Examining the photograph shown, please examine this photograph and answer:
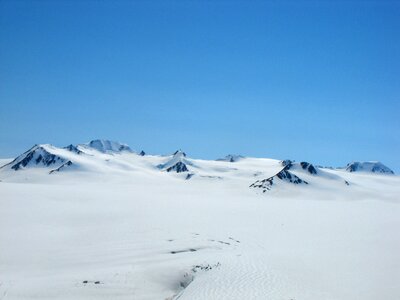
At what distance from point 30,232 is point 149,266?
1305 cm

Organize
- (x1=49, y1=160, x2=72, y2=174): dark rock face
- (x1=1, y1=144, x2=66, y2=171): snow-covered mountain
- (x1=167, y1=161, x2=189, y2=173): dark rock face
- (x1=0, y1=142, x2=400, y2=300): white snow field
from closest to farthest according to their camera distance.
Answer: (x1=0, y1=142, x2=400, y2=300): white snow field, (x1=49, y1=160, x2=72, y2=174): dark rock face, (x1=1, y1=144, x2=66, y2=171): snow-covered mountain, (x1=167, y1=161, x2=189, y2=173): dark rock face

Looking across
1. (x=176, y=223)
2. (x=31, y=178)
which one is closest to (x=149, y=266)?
(x=176, y=223)

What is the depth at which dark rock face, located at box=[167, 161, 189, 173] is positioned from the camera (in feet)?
619

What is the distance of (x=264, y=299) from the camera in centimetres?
1869

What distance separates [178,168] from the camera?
191000 mm

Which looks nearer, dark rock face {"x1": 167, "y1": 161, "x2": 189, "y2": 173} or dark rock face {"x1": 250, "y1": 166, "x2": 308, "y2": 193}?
dark rock face {"x1": 250, "y1": 166, "x2": 308, "y2": 193}

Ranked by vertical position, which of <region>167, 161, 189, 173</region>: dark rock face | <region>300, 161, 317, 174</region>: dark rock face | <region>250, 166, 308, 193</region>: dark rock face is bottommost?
<region>250, 166, 308, 193</region>: dark rock face

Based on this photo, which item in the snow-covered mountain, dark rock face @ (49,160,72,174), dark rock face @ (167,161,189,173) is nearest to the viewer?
dark rock face @ (49,160,72,174)

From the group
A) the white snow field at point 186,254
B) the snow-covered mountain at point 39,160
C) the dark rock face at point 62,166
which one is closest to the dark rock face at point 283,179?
the white snow field at point 186,254

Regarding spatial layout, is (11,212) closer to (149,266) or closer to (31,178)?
(149,266)

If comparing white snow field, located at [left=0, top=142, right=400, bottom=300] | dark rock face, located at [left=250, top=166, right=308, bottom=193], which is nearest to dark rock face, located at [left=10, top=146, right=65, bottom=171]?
dark rock face, located at [left=250, top=166, right=308, bottom=193]

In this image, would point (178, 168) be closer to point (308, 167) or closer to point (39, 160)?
point (39, 160)

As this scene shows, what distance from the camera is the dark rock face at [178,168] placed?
619ft

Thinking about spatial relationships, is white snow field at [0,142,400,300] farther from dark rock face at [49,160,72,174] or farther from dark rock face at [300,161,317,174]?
dark rock face at [49,160,72,174]
